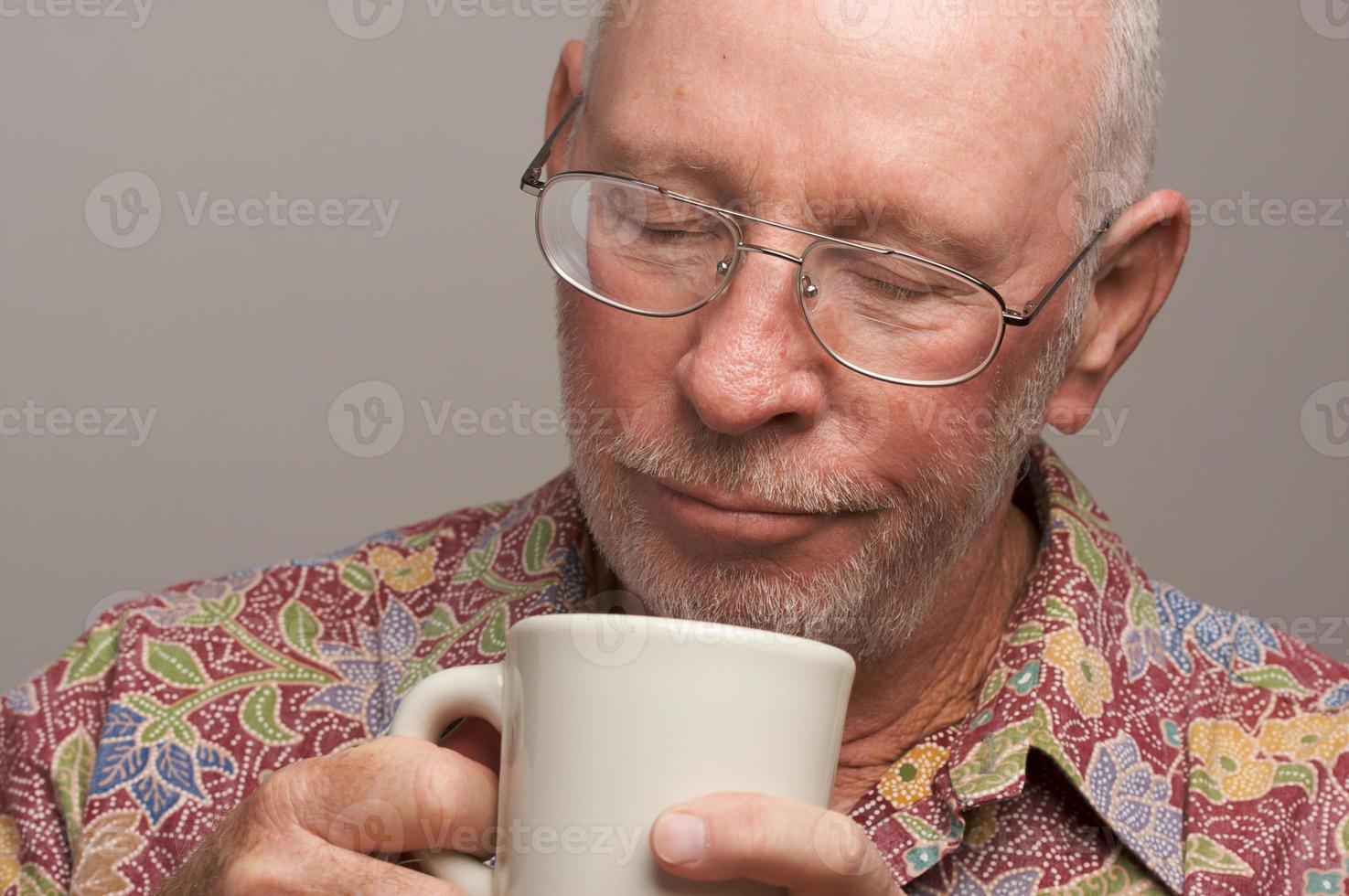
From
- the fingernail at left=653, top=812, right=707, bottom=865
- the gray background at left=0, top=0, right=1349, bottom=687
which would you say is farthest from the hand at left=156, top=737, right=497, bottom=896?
the gray background at left=0, top=0, right=1349, bottom=687

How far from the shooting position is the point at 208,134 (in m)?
2.58

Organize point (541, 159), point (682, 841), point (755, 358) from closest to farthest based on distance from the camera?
1. point (682, 841)
2. point (755, 358)
3. point (541, 159)

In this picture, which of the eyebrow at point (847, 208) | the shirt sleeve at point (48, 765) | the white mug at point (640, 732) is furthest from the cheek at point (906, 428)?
the shirt sleeve at point (48, 765)

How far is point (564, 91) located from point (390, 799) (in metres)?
0.88

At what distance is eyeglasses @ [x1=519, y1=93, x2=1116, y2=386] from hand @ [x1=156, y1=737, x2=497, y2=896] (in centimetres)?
44

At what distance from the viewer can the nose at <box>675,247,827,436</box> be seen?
1333 millimetres

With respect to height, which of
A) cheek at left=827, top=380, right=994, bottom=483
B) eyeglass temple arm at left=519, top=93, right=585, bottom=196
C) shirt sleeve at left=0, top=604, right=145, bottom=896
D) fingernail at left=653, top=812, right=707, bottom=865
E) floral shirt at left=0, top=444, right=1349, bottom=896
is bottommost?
shirt sleeve at left=0, top=604, right=145, bottom=896

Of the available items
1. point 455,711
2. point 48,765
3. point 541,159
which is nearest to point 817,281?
point 541,159

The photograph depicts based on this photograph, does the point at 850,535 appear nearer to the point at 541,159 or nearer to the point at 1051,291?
the point at 1051,291

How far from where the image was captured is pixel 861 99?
1372 mm

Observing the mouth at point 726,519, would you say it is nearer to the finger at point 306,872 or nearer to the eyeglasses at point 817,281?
the eyeglasses at point 817,281

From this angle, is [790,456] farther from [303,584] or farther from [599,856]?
[303,584]

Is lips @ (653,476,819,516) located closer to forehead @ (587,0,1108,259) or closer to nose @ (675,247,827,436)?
nose @ (675,247,827,436)

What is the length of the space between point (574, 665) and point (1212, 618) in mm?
992
